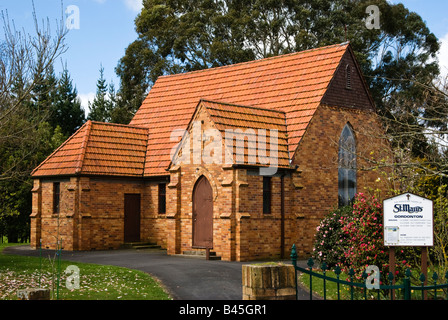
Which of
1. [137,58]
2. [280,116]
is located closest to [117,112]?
[137,58]

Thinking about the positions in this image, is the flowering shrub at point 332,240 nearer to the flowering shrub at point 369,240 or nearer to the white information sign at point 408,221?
the flowering shrub at point 369,240

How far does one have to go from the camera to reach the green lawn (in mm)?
15383

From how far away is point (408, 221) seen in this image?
1284 cm

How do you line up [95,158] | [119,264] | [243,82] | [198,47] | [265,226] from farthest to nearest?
[198,47] → [243,82] → [95,158] → [265,226] → [119,264]

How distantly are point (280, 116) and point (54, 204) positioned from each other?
11939 millimetres

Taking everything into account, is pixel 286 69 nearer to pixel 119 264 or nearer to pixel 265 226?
pixel 265 226

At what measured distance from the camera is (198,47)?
1943 inches

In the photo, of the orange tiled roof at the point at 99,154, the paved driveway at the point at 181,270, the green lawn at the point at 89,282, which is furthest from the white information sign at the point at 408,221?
the orange tiled roof at the point at 99,154

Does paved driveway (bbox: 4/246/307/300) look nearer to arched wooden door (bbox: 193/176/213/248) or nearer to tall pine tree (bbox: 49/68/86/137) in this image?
arched wooden door (bbox: 193/176/213/248)

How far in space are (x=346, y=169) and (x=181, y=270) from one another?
459 inches

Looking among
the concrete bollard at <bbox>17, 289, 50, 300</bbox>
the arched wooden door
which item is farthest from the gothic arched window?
the concrete bollard at <bbox>17, 289, 50, 300</bbox>

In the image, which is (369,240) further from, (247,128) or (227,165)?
(247,128)

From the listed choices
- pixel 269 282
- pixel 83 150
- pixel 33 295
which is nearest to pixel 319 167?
pixel 83 150

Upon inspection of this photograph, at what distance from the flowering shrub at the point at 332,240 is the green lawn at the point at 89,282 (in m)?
6.14
